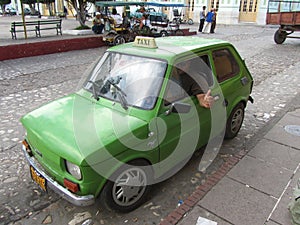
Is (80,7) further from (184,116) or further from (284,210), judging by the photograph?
(284,210)

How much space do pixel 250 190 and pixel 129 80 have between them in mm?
2115

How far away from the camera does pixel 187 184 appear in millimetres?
3582

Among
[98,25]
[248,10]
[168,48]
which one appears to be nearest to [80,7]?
[98,25]

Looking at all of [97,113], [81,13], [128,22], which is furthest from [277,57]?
[81,13]

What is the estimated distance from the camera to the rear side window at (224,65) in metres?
3.92

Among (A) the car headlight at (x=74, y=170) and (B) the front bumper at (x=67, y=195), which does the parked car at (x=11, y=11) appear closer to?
(B) the front bumper at (x=67, y=195)

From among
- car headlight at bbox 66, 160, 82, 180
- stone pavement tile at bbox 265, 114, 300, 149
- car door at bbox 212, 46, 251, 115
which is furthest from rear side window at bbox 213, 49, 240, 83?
car headlight at bbox 66, 160, 82, 180

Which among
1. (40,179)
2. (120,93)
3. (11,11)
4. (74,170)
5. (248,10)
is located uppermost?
(11,11)

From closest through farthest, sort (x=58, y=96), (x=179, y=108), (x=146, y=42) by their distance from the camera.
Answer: (x=179, y=108), (x=146, y=42), (x=58, y=96)

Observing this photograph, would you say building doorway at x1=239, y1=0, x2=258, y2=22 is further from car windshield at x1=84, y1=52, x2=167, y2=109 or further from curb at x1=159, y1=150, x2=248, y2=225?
car windshield at x1=84, y1=52, x2=167, y2=109

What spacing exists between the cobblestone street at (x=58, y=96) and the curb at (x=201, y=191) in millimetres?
97

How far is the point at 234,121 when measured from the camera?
4.58 metres

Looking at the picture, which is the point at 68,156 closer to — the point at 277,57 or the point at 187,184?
the point at 187,184

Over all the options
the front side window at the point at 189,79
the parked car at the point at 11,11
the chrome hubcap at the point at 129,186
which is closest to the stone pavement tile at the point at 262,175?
the front side window at the point at 189,79
